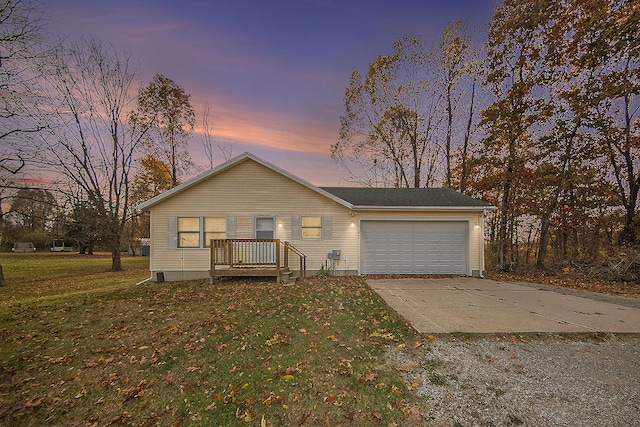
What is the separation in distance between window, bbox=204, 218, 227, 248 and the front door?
4.19ft

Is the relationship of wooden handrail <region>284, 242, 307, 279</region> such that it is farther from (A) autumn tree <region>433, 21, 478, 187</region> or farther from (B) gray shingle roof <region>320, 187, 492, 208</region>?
(A) autumn tree <region>433, 21, 478, 187</region>

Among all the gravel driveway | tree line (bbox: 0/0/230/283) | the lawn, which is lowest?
the lawn

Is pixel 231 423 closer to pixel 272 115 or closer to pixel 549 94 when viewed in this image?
pixel 272 115

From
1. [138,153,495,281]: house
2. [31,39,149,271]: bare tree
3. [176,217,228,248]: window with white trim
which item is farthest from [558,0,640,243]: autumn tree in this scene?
[31,39,149,271]: bare tree

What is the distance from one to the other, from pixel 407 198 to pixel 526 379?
9119 mm

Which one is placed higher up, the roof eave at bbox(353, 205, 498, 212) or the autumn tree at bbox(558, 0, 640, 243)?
the autumn tree at bbox(558, 0, 640, 243)

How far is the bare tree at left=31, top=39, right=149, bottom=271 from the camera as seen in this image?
15.5 meters

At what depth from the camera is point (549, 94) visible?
13531 mm

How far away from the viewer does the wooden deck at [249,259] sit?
9.59 m

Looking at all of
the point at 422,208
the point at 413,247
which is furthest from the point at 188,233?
the point at 422,208

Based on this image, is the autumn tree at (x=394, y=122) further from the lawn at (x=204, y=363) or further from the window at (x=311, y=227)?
the lawn at (x=204, y=363)

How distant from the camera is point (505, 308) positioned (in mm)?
6480

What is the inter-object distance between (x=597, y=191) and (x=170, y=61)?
24191mm

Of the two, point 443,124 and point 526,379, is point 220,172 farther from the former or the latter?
point 443,124
